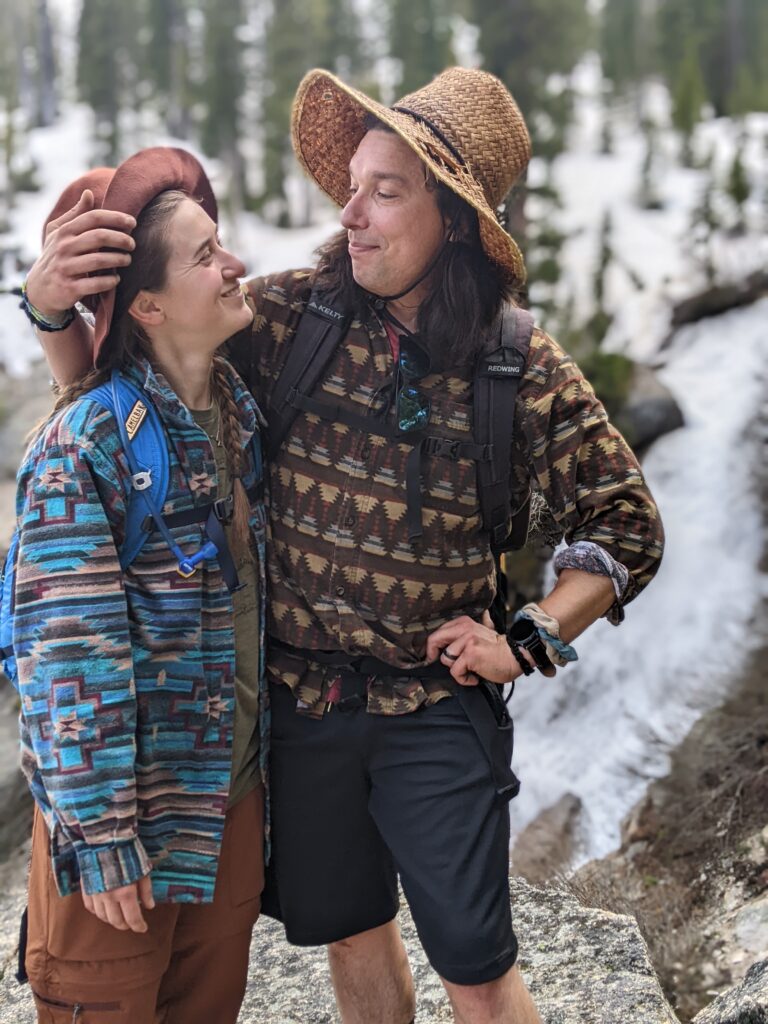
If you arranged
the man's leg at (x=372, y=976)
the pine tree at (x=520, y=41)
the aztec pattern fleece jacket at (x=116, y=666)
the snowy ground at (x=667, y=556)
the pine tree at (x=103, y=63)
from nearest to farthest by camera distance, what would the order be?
the aztec pattern fleece jacket at (x=116, y=666)
the man's leg at (x=372, y=976)
the snowy ground at (x=667, y=556)
the pine tree at (x=520, y=41)
the pine tree at (x=103, y=63)

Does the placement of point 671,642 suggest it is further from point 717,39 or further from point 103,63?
point 717,39

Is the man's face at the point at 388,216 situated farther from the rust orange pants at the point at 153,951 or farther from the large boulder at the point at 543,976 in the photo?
the large boulder at the point at 543,976

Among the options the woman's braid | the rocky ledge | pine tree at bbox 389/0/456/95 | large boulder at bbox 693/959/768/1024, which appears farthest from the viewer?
pine tree at bbox 389/0/456/95

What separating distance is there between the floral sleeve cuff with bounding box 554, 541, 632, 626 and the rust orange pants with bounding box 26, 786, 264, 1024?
1.05 metres

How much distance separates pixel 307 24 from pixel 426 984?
3302 cm

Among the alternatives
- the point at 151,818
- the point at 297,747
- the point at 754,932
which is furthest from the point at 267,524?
the point at 754,932

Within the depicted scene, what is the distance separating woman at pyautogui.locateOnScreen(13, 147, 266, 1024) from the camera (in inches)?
93.0

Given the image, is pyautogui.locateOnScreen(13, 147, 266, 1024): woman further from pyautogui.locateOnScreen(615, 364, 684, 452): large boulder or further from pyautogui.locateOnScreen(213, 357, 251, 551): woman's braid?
pyautogui.locateOnScreen(615, 364, 684, 452): large boulder

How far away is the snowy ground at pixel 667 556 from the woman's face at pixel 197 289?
532 centimetres

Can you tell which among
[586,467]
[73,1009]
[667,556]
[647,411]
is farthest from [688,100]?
[73,1009]

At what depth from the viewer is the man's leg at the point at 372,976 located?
3186 millimetres

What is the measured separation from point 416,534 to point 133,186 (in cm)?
111

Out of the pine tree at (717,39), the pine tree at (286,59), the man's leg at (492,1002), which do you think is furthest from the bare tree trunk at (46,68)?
the man's leg at (492,1002)

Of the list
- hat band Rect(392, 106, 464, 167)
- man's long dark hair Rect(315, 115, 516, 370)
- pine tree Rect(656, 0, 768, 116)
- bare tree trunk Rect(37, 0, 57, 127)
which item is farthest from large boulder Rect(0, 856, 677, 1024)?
bare tree trunk Rect(37, 0, 57, 127)
